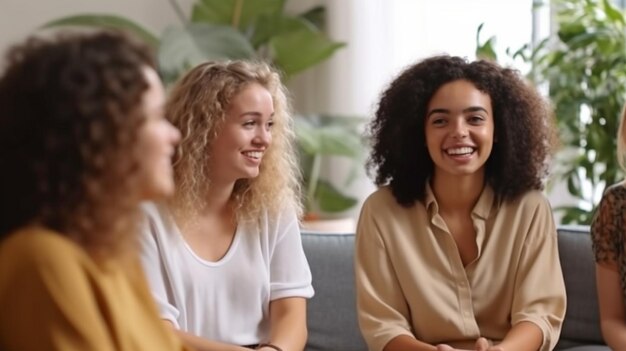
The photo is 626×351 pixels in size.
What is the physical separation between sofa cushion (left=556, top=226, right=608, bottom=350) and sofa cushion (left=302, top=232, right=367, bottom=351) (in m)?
0.52

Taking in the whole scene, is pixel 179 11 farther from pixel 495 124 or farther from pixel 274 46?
pixel 495 124

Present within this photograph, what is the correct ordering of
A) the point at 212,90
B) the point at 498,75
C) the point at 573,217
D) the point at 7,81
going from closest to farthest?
the point at 7,81, the point at 212,90, the point at 498,75, the point at 573,217

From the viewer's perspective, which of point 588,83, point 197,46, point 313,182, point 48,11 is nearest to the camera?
point 588,83

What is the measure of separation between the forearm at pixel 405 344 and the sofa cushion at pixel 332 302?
0.30 meters

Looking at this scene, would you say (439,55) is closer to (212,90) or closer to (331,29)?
(212,90)

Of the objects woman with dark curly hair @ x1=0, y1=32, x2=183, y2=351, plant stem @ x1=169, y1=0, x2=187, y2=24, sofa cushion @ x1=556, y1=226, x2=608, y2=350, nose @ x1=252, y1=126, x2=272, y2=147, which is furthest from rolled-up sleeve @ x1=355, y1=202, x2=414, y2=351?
plant stem @ x1=169, y1=0, x2=187, y2=24

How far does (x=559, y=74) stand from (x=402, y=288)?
1.39 meters

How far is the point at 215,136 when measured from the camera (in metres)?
2.45

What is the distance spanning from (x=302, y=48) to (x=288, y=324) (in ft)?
5.98

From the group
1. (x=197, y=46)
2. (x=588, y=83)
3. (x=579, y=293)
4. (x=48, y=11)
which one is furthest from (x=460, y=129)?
(x=48, y=11)

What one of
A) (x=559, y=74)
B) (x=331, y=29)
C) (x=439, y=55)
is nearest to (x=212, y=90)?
(x=439, y=55)

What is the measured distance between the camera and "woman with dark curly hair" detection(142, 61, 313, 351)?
7.97ft

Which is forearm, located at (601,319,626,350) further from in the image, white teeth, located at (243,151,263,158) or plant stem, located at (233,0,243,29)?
plant stem, located at (233,0,243,29)

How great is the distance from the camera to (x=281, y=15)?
416cm
